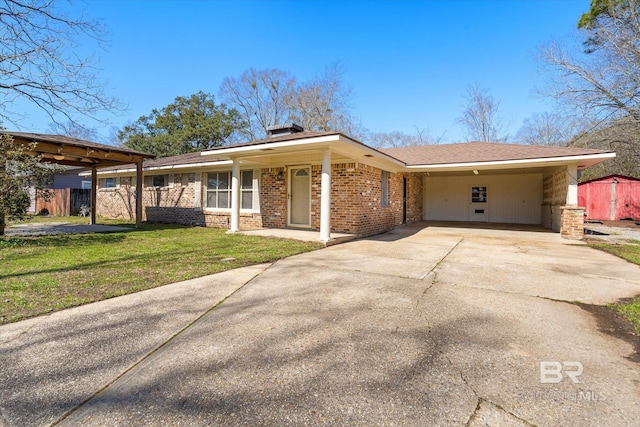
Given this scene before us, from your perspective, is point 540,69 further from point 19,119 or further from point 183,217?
point 19,119

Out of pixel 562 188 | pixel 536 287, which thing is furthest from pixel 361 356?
pixel 562 188

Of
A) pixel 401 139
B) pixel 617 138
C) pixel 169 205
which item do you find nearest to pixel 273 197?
pixel 169 205

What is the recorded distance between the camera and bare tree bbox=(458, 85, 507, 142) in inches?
1061

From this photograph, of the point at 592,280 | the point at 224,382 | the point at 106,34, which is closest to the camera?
the point at 224,382

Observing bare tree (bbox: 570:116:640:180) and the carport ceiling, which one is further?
bare tree (bbox: 570:116:640:180)

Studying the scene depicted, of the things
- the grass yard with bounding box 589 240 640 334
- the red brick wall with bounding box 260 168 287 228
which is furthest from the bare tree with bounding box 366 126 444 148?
the grass yard with bounding box 589 240 640 334

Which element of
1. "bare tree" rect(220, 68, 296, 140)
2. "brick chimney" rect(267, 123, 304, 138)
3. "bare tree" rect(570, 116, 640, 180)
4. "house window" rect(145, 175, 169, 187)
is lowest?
"house window" rect(145, 175, 169, 187)

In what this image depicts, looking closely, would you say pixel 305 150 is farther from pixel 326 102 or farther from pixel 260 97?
pixel 260 97

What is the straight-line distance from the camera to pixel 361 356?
2.30 m

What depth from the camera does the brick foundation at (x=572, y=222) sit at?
8.79m

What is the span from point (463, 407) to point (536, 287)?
3.20 metres

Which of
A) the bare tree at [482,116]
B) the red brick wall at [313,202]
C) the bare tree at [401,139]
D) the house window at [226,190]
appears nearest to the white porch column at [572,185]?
the red brick wall at [313,202]

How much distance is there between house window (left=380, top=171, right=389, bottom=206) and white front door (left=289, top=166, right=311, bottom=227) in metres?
2.69

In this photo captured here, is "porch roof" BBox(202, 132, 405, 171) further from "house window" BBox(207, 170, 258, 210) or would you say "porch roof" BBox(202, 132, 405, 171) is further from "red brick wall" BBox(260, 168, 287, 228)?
"house window" BBox(207, 170, 258, 210)
